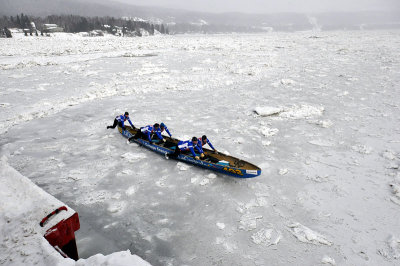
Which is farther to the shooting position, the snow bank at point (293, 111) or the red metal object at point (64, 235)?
the snow bank at point (293, 111)

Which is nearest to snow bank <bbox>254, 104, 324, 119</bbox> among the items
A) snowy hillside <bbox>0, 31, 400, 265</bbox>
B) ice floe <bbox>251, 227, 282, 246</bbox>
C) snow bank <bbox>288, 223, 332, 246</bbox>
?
snowy hillside <bbox>0, 31, 400, 265</bbox>

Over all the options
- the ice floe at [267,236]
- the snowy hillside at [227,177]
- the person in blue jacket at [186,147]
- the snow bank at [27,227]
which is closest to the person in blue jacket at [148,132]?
the snowy hillside at [227,177]

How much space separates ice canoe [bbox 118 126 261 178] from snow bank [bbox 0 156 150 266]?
4.05 meters

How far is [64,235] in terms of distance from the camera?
12.5 ft

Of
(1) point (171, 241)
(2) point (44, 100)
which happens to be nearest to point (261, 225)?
(1) point (171, 241)

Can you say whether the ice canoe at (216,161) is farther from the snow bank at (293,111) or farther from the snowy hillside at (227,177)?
the snow bank at (293,111)

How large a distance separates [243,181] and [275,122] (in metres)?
4.66

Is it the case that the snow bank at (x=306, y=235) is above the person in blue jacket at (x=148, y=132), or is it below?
below

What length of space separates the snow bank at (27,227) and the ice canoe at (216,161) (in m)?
4.05

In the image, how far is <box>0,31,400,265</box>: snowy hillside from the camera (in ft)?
16.8

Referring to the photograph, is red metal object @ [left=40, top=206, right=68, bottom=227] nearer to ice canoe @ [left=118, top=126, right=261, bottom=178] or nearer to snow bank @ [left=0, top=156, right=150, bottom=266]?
snow bank @ [left=0, top=156, right=150, bottom=266]

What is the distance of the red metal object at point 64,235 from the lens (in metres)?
3.58

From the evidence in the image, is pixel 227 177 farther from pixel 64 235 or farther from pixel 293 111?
pixel 293 111

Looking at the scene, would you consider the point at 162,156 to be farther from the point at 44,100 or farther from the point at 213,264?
the point at 44,100
